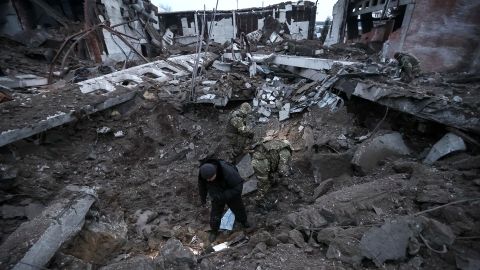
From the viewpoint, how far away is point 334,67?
7.07 meters

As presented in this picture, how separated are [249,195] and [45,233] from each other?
2.90 m

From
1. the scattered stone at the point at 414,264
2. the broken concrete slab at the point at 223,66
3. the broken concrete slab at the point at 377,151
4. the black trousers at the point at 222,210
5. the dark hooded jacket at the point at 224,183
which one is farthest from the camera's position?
the broken concrete slab at the point at 223,66

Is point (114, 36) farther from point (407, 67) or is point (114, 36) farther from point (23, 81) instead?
point (407, 67)

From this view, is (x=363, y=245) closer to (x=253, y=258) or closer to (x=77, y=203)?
(x=253, y=258)

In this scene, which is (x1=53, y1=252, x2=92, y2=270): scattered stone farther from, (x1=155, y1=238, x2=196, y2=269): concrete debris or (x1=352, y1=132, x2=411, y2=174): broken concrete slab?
(x1=352, y1=132, x2=411, y2=174): broken concrete slab

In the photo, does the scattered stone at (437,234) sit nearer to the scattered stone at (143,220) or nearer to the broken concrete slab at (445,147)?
the broken concrete slab at (445,147)

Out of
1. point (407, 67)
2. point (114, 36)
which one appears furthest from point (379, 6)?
point (114, 36)

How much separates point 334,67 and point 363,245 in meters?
5.39

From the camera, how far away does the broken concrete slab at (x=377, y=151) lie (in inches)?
172

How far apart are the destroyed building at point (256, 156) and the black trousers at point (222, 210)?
0.68 feet

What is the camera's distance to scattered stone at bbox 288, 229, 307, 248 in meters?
2.88

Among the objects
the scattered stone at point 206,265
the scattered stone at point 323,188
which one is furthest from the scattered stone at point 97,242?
the scattered stone at point 323,188

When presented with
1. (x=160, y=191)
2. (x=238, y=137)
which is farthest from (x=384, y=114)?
(x=160, y=191)

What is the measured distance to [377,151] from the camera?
14.6 feet
